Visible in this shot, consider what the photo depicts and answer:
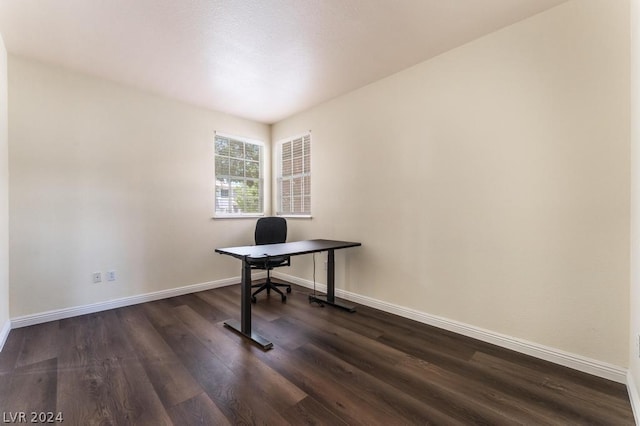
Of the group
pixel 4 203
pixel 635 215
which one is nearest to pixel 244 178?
pixel 4 203

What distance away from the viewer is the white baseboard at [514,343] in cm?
181

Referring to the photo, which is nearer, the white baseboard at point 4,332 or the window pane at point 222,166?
the white baseboard at point 4,332

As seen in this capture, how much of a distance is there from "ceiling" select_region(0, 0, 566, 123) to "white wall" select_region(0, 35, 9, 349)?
0.36 m

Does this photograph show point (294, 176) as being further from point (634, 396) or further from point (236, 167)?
point (634, 396)

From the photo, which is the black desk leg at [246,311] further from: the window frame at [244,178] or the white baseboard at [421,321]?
the window frame at [244,178]

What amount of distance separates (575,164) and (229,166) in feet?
12.9

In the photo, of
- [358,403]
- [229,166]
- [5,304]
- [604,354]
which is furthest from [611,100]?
[5,304]

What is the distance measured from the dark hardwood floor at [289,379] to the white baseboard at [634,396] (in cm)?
4

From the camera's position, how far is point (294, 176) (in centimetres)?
433

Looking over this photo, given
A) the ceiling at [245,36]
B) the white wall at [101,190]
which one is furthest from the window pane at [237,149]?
the ceiling at [245,36]

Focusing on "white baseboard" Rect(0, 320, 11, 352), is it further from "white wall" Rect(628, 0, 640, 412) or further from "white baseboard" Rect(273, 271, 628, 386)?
"white wall" Rect(628, 0, 640, 412)

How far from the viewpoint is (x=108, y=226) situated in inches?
122

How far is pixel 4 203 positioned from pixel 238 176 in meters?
2.48

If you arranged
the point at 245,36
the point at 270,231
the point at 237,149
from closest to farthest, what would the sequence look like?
the point at 245,36, the point at 270,231, the point at 237,149
